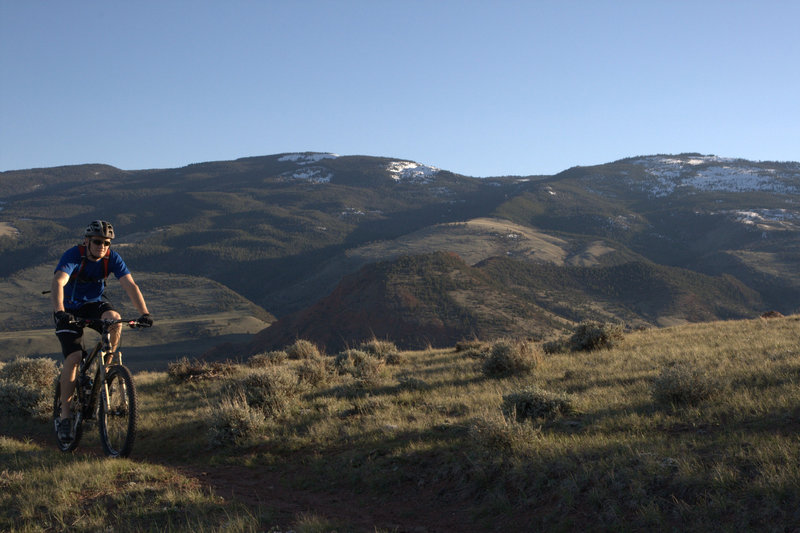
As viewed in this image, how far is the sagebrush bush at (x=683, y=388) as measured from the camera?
673 centimetres

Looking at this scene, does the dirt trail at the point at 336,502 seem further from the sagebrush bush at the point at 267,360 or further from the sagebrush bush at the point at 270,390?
the sagebrush bush at the point at 267,360

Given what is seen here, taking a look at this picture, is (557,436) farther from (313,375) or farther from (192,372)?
(192,372)

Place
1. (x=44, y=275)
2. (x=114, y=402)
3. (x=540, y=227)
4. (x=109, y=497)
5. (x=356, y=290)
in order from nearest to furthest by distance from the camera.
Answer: (x=109, y=497)
(x=114, y=402)
(x=356, y=290)
(x=44, y=275)
(x=540, y=227)

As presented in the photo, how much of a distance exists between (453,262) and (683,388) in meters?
64.4

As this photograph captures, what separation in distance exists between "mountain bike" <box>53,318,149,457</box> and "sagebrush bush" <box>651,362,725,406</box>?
6.43 m

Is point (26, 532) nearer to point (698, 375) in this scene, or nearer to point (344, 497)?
point (344, 497)

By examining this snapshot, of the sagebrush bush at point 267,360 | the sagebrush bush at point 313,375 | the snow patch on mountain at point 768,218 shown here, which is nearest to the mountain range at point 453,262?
the snow patch on mountain at point 768,218

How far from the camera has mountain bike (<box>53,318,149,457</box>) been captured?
20.9 feet

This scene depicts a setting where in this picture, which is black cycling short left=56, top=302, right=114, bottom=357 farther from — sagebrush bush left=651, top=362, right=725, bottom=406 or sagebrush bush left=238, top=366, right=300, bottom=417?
sagebrush bush left=651, top=362, right=725, bottom=406

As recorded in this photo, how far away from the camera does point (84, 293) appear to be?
21.9ft

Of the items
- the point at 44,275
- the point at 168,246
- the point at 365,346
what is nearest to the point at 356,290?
the point at 365,346

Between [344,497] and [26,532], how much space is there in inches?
109

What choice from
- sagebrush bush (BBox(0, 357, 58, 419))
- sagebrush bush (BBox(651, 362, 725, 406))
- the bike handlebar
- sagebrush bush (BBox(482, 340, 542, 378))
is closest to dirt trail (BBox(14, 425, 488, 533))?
the bike handlebar

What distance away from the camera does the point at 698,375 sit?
7008 mm
